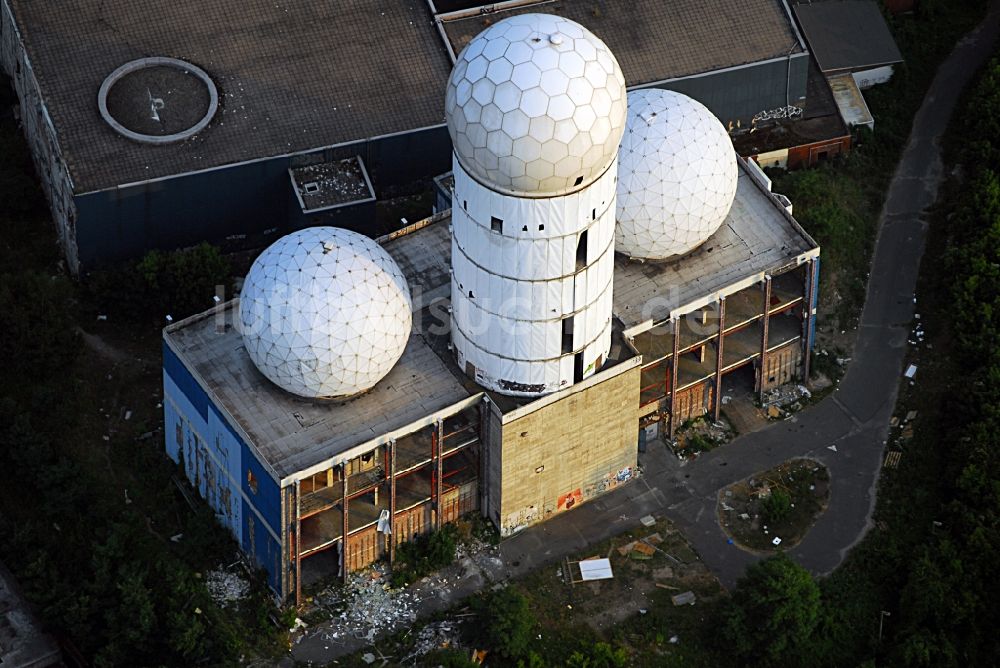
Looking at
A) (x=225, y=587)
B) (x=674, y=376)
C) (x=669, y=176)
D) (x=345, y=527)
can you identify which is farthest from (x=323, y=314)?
(x=674, y=376)

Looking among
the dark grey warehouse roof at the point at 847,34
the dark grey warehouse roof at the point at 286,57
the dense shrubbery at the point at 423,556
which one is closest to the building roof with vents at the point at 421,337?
the dense shrubbery at the point at 423,556

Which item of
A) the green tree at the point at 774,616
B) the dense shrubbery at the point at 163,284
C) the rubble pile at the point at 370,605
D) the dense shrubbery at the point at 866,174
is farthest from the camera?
the dense shrubbery at the point at 866,174

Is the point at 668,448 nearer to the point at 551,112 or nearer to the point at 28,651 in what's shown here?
the point at 551,112

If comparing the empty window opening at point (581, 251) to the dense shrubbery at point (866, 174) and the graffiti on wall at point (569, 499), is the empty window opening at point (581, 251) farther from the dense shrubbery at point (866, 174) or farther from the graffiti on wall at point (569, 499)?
the dense shrubbery at point (866, 174)

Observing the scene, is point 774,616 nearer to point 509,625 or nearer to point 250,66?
point 509,625

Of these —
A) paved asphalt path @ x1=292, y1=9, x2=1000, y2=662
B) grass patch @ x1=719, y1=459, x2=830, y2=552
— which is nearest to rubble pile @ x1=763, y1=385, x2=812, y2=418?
paved asphalt path @ x1=292, y1=9, x2=1000, y2=662

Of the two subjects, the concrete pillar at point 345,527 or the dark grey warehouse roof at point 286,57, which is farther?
the dark grey warehouse roof at point 286,57

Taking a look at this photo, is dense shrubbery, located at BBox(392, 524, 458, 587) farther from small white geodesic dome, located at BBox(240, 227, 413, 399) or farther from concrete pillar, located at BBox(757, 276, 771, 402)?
concrete pillar, located at BBox(757, 276, 771, 402)
